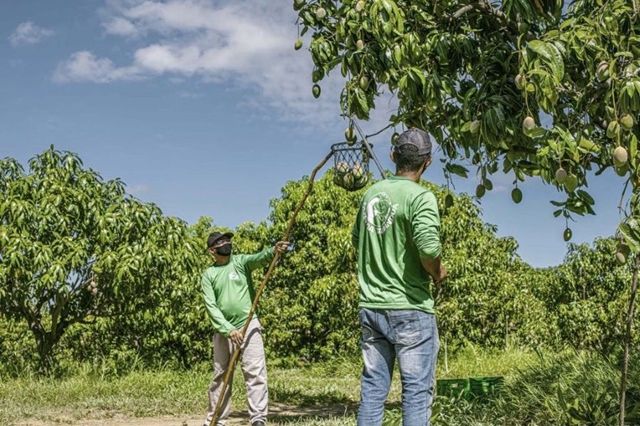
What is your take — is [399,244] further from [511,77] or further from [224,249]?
[224,249]

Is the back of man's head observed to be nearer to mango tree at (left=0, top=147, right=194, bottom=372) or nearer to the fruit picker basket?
the fruit picker basket

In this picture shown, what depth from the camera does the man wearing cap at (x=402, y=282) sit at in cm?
387

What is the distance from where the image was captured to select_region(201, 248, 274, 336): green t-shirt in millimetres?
6496

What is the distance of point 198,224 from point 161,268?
5.11 metres

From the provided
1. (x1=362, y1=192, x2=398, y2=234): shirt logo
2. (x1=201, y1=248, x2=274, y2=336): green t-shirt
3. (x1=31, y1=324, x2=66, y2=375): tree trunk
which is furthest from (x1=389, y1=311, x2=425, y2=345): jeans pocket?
(x1=31, y1=324, x2=66, y2=375): tree trunk

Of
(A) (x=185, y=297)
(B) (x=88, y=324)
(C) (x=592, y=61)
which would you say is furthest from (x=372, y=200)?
(B) (x=88, y=324)

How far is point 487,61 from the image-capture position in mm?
5098

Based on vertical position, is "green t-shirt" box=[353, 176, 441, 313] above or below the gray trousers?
above

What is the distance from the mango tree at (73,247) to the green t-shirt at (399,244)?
23.5 ft

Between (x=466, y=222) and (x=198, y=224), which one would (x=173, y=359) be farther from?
(x=466, y=222)

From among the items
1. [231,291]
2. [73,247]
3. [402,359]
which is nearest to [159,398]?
[73,247]

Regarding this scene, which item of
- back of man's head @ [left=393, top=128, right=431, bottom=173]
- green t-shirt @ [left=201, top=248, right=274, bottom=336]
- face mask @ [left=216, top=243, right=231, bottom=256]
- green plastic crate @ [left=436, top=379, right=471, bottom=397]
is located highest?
back of man's head @ [left=393, top=128, right=431, bottom=173]

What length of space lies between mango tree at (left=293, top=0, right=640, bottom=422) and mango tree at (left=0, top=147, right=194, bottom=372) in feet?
18.0

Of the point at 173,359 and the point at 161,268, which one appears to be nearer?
the point at 161,268
